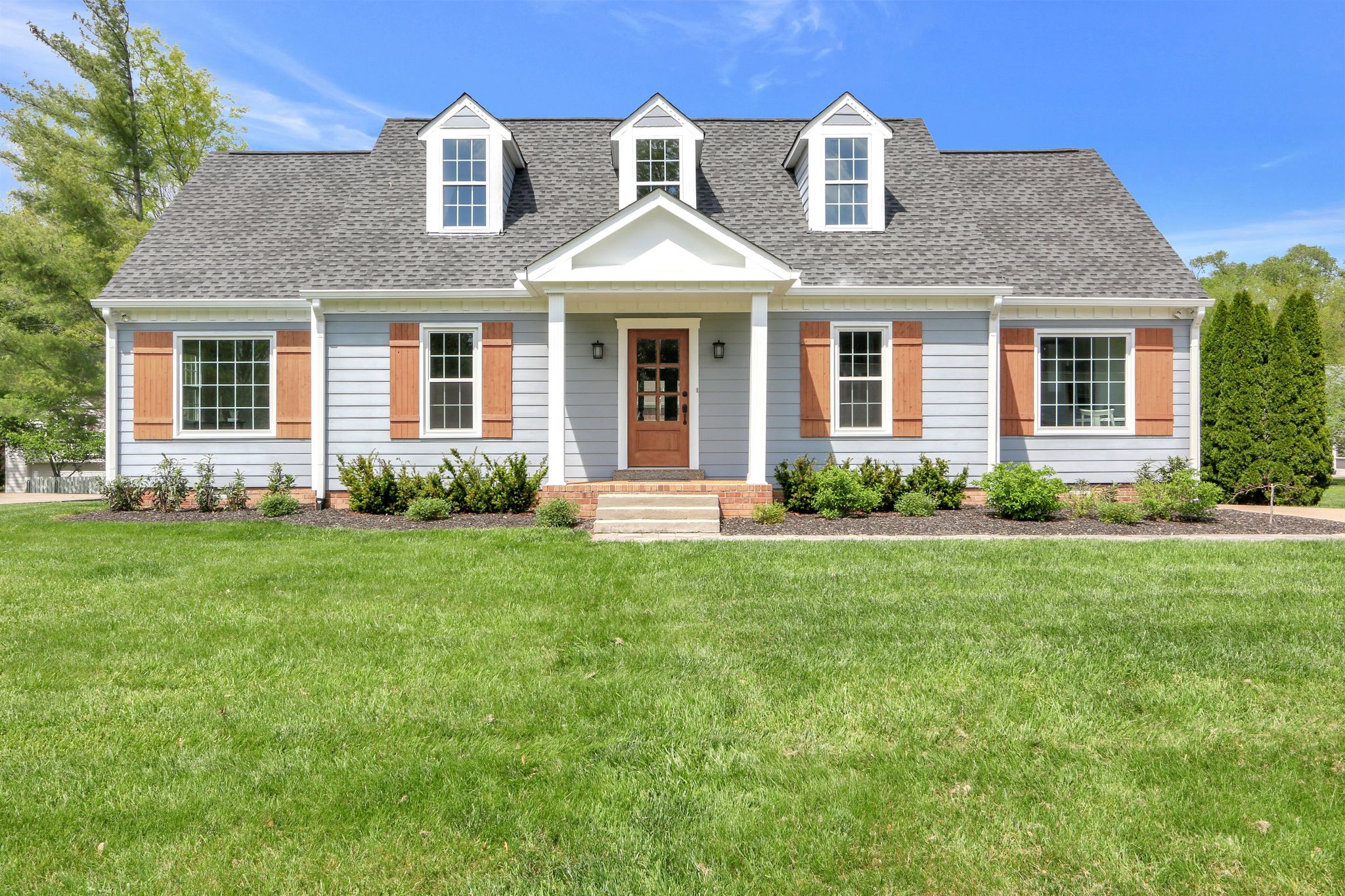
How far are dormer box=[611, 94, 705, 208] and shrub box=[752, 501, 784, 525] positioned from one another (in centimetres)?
549

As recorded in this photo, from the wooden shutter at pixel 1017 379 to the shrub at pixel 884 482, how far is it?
2321mm

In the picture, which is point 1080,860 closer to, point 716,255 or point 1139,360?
point 716,255

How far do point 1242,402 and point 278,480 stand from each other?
16.6 metres

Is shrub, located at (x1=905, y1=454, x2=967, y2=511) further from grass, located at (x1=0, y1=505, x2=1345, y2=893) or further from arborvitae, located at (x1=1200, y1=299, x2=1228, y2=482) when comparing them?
arborvitae, located at (x1=1200, y1=299, x2=1228, y2=482)

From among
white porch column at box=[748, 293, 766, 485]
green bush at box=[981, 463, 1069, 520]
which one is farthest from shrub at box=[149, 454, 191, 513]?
green bush at box=[981, 463, 1069, 520]

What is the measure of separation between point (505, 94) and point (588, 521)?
8.77 meters

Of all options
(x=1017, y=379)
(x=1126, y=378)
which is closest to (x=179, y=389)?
(x=1017, y=379)

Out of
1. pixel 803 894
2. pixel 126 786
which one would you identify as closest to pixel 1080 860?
pixel 803 894

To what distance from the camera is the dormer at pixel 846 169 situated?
40.4 ft

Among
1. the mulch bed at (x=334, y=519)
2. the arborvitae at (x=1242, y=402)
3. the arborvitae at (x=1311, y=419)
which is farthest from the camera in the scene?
the arborvitae at (x=1242, y=402)

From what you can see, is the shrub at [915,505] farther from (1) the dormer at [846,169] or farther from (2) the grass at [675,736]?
(1) the dormer at [846,169]

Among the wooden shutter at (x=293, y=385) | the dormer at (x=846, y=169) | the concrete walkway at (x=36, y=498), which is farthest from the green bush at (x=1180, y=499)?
the concrete walkway at (x=36, y=498)

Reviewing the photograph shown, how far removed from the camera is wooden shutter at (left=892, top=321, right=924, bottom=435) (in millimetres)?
11547

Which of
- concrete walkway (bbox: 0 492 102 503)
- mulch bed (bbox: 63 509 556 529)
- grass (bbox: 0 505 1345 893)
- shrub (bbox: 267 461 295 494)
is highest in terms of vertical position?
shrub (bbox: 267 461 295 494)
